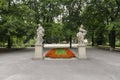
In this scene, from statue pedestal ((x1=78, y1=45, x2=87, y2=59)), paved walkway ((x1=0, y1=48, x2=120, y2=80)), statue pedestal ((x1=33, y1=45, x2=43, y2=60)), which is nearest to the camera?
paved walkway ((x1=0, y1=48, x2=120, y2=80))

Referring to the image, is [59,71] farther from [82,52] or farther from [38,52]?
[38,52]

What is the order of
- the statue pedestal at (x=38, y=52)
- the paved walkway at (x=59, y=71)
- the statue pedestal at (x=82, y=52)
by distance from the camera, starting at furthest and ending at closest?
the statue pedestal at (x=38, y=52), the statue pedestal at (x=82, y=52), the paved walkway at (x=59, y=71)

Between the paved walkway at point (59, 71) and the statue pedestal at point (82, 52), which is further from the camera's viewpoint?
the statue pedestal at point (82, 52)

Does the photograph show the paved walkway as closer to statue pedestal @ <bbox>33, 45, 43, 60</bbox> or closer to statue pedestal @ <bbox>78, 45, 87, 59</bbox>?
statue pedestal @ <bbox>78, 45, 87, 59</bbox>

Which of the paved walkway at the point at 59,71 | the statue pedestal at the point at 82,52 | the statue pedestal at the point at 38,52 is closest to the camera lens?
the paved walkway at the point at 59,71

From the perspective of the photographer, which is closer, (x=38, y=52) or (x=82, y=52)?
(x=82, y=52)

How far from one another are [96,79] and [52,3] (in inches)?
908

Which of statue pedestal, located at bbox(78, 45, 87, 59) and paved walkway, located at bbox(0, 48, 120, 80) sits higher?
statue pedestal, located at bbox(78, 45, 87, 59)

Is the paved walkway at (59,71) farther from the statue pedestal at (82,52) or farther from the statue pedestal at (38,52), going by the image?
the statue pedestal at (38,52)

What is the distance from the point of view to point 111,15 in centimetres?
2234

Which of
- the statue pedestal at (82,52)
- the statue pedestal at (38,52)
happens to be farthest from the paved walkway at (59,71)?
the statue pedestal at (38,52)

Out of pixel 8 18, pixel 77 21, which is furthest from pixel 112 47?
pixel 8 18

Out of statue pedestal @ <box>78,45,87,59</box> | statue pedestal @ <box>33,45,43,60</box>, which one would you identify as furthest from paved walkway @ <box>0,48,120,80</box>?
statue pedestal @ <box>33,45,43,60</box>

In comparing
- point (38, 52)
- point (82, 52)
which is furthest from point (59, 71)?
point (38, 52)
